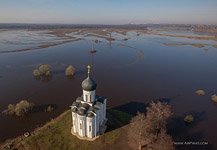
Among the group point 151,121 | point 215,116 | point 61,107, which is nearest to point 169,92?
point 215,116

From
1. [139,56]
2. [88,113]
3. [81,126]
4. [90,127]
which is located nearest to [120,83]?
[90,127]

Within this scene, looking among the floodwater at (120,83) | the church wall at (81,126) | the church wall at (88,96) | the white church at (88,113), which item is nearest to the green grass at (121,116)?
the floodwater at (120,83)

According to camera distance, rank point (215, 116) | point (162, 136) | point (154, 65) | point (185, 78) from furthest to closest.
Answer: point (154, 65), point (185, 78), point (215, 116), point (162, 136)

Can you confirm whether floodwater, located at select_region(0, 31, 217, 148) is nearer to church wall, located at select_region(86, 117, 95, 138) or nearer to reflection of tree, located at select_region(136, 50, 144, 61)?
reflection of tree, located at select_region(136, 50, 144, 61)

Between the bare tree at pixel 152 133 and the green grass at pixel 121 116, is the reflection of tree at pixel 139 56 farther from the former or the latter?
the bare tree at pixel 152 133

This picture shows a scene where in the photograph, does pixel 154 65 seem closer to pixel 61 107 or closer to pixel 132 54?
pixel 132 54

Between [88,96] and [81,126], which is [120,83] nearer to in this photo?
[88,96]

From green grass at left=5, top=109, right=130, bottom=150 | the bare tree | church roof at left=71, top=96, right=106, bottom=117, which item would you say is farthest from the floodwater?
church roof at left=71, top=96, right=106, bottom=117
